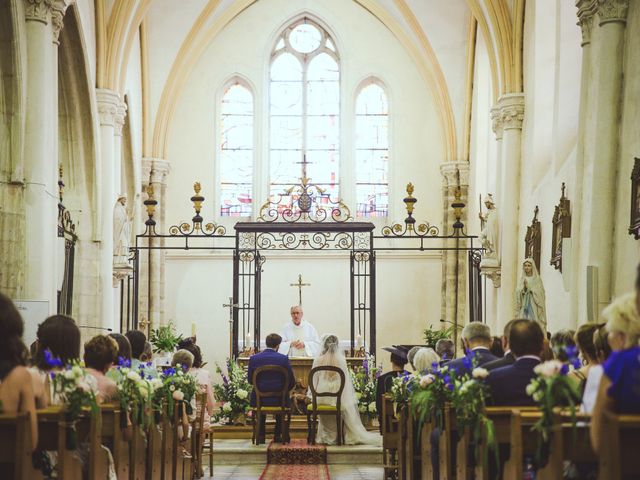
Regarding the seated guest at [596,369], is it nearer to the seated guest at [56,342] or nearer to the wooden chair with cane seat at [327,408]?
the seated guest at [56,342]

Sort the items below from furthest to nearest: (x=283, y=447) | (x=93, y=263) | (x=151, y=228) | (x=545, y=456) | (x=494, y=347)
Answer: (x=151, y=228), (x=93, y=263), (x=283, y=447), (x=494, y=347), (x=545, y=456)

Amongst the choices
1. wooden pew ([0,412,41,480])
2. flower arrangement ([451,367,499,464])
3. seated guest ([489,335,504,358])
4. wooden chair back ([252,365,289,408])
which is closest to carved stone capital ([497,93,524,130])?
wooden chair back ([252,365,289,408])

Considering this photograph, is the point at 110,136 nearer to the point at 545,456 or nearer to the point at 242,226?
the point at 242,226

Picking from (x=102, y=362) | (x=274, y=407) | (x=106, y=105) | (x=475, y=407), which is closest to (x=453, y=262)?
(x=106, y=105)

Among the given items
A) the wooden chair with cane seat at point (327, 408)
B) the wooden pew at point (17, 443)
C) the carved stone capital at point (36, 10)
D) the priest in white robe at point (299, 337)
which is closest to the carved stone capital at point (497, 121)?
the priest in white robe at point (299, 337)

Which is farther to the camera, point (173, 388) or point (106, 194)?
point (106, 194)

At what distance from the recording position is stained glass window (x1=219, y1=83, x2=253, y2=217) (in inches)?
959

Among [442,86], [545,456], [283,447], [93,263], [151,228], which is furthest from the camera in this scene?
[442,86]

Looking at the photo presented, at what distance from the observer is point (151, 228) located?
20.7 m

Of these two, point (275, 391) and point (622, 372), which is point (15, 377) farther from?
point (275, 391)

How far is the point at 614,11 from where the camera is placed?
38.9ft

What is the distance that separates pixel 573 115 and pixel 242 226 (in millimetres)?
5790

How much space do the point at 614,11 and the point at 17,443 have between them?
8519mm

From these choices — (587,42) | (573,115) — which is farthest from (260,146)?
(587,42)
